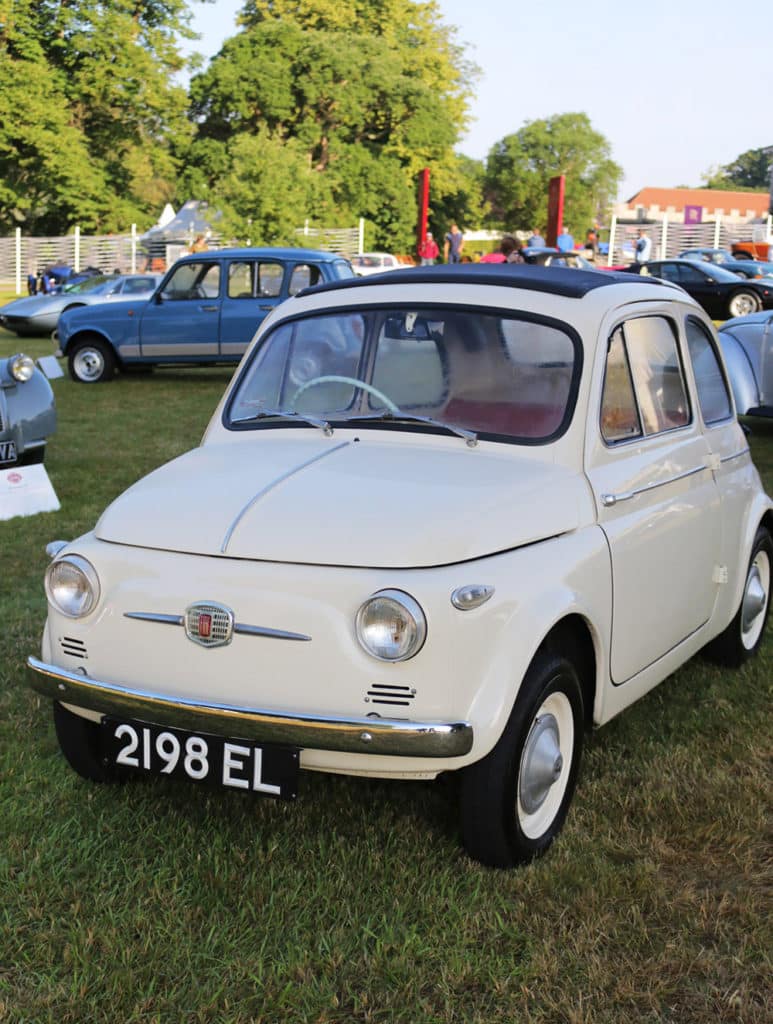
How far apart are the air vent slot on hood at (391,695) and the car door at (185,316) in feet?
41.9

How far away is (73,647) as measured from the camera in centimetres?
339

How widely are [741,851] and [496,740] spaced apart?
3.12ft

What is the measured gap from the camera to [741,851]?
347 centimetres

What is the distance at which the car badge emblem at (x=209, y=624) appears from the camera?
3.13 m

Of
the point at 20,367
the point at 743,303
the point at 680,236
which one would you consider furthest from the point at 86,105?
the point at 20,367

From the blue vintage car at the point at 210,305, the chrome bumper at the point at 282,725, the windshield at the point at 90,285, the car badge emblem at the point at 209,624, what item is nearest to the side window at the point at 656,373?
the chrome bumper at the point at 282,725

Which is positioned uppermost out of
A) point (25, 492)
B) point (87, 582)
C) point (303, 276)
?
A: point (303, 276)

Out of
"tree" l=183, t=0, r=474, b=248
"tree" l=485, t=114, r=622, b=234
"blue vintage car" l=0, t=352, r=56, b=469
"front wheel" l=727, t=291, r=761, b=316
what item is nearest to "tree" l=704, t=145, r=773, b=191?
"tree" l=485, t=114, r=622, b=234

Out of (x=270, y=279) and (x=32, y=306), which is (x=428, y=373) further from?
(x=32, y=306)

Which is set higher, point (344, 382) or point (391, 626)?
point (344, 382)

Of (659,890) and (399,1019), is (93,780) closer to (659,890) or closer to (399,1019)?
(399,1019)

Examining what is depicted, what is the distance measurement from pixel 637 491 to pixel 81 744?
1966mm

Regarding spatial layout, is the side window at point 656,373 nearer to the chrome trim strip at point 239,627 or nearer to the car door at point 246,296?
the chrome trim strip at point 239,627

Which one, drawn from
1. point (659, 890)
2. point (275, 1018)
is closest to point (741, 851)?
point (659, 890)
